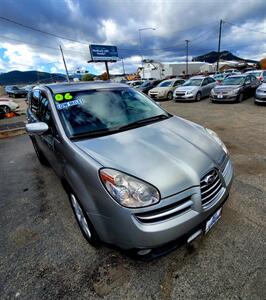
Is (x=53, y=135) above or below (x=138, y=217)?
above

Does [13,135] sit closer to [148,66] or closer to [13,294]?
[13,294]

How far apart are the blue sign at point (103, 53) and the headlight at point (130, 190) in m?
31.3

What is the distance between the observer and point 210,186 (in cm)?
173

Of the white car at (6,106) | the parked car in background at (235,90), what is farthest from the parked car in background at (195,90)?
the white car at (6,106)

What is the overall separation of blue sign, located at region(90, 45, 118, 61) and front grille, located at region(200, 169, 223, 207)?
3125 centimetres

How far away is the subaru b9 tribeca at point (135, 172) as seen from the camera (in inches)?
58.6

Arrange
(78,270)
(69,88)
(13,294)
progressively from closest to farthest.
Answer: (13,294), (78,270), (69,88)

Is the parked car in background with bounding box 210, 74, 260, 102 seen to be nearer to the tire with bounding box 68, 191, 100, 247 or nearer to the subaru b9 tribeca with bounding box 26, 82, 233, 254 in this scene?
the subaru b9 tribeca with bounding box 26, 82, 233, 254

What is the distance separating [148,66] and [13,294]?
5695 cm

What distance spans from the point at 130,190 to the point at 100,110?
1344mm

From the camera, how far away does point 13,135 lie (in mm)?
7551

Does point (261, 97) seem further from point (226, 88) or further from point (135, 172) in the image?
point (135, 172)

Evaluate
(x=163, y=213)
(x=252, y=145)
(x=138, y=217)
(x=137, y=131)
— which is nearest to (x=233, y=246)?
(x=163, y=213)

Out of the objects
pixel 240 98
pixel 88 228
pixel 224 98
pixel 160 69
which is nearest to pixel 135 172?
pixel 88 228
